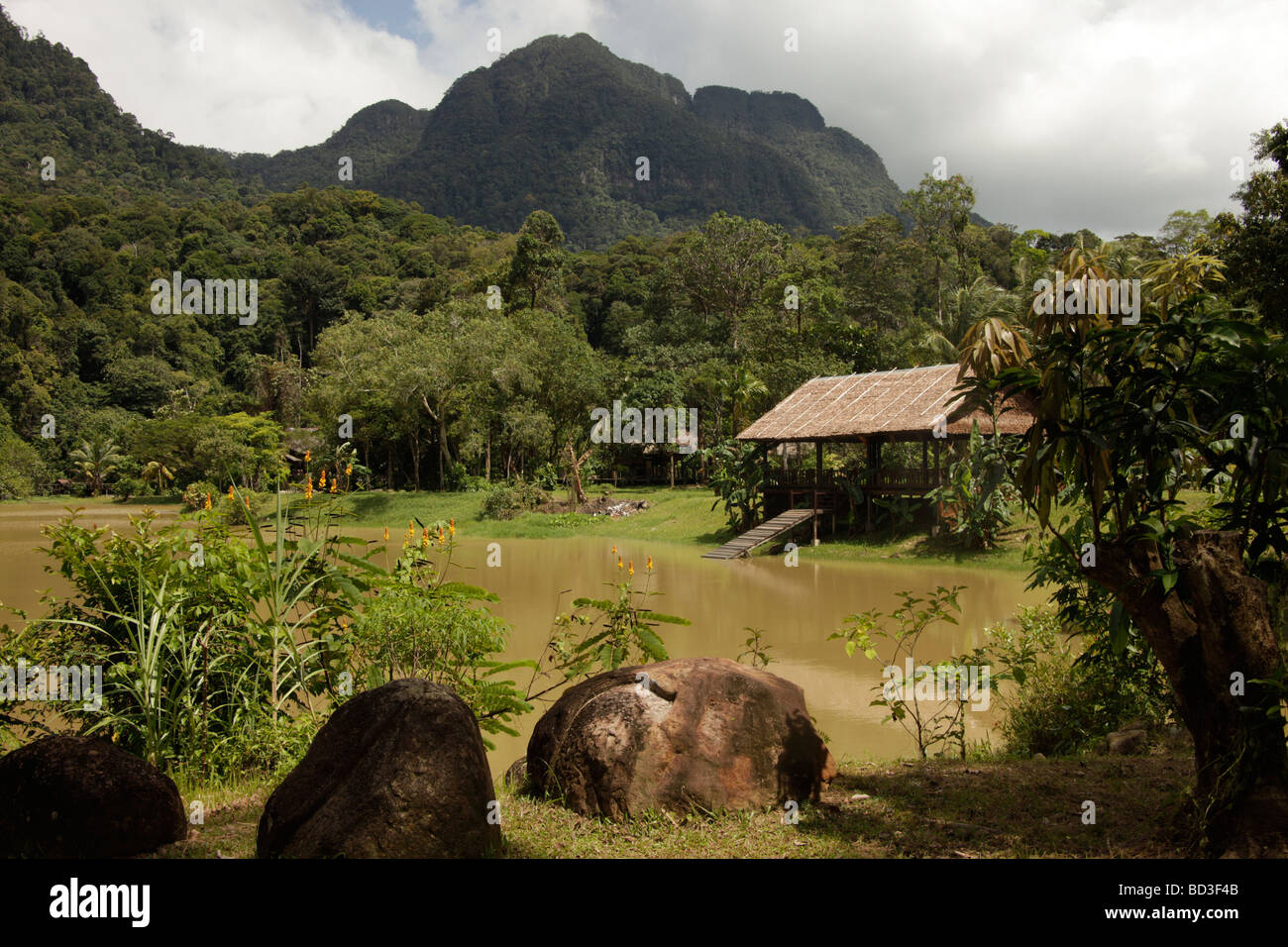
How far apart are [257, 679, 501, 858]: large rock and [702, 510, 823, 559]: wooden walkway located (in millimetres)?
15944

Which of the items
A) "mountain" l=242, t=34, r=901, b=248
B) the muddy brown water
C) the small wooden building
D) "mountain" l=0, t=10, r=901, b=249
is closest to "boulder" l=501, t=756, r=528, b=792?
the muddy brown water

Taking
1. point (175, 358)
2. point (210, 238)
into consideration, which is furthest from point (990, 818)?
point (210, 238)

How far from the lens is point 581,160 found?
123 metres

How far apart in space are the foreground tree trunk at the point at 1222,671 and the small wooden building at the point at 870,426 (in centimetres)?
1429

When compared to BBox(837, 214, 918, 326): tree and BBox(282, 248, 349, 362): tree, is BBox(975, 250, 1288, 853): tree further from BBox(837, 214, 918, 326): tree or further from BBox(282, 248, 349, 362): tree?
BBox(282, 248, 349, 362): tree

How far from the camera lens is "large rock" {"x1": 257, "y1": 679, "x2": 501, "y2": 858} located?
3043mm

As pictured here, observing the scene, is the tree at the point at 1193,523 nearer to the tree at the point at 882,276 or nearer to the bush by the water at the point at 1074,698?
the bush by the water at the point at 1074,698

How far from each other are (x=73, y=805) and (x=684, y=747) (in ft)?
7.43

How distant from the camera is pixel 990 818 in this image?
3.66m

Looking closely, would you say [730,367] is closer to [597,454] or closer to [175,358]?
[597,454]
